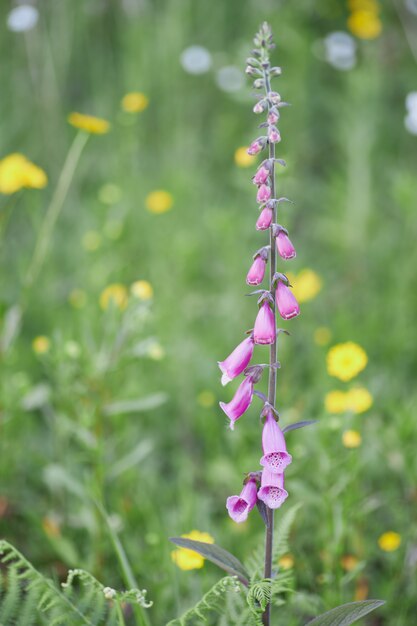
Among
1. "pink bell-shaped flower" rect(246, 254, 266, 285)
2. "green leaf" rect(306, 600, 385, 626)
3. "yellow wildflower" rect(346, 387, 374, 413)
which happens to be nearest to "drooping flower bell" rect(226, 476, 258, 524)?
"green leaf" rect(306, 600, 385, 626)

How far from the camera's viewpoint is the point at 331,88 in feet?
15.8

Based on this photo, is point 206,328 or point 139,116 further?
point 139,116

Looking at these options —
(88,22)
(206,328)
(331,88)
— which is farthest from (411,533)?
(88,22)

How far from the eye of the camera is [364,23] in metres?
4.06

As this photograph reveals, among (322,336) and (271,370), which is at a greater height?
(322,336)

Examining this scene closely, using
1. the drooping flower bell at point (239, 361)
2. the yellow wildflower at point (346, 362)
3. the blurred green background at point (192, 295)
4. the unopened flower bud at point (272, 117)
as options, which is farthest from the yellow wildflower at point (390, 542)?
the unopened flower bud at point (272, 117)

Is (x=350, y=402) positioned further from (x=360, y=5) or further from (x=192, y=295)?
(x=360, y=5)

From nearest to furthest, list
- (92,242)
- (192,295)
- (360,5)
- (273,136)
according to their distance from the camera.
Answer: (273,136), (92,242), (192,295), (360,5)

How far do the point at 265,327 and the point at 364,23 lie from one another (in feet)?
11.8

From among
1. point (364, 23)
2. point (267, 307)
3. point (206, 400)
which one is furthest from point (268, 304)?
point (364, 23)

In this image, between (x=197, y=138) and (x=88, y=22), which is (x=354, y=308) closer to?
(x=197, y=138)

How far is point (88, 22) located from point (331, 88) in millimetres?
2042

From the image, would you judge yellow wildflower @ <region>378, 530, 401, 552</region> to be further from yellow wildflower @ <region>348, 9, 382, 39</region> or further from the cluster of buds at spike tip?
yellow wildflower @ <region>348, 9, 382, 39</region>

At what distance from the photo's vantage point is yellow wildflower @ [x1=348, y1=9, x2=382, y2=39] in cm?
407
